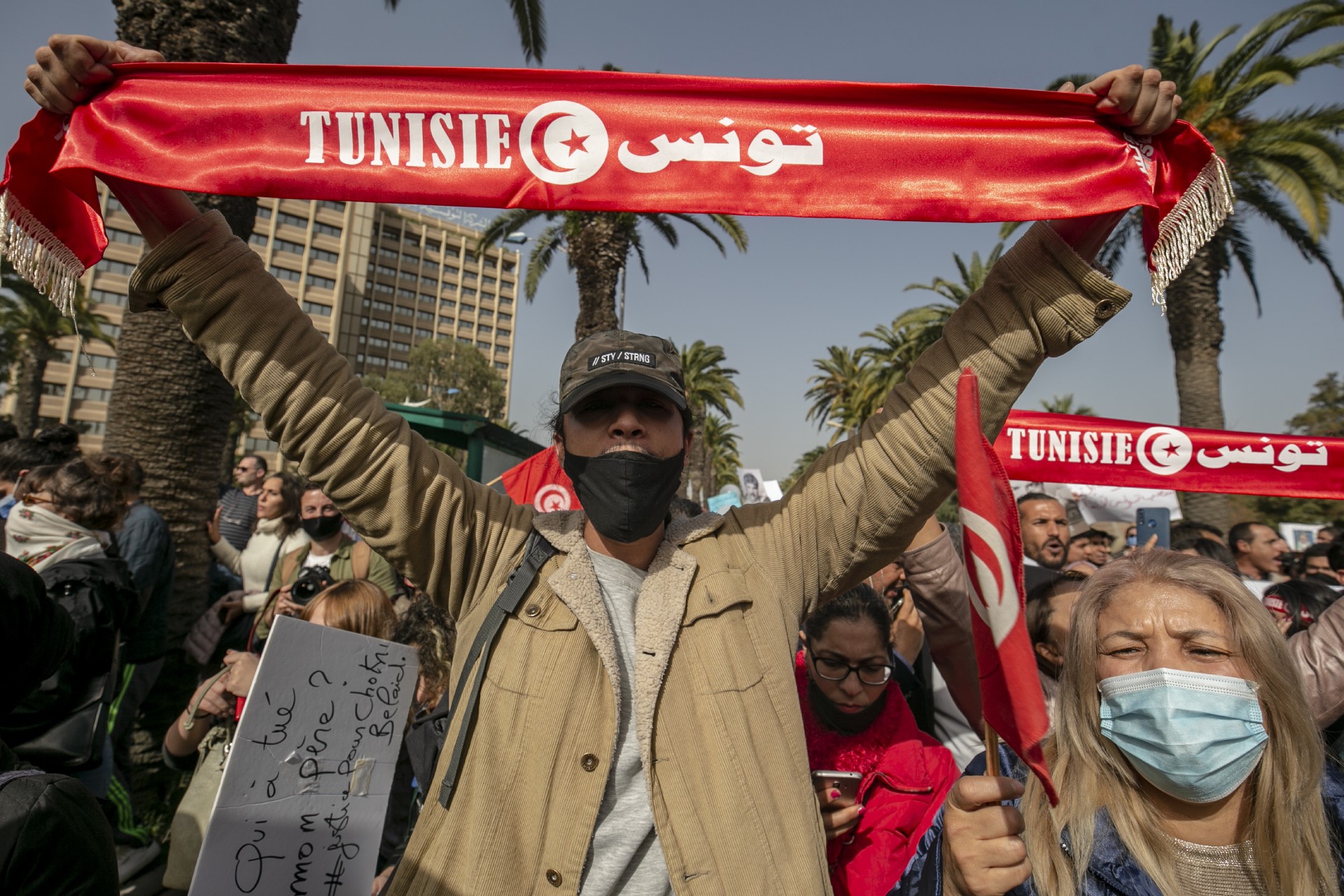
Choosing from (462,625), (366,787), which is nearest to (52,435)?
(366,787)

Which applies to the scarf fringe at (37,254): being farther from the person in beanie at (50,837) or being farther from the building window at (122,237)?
the building window at (122,237)

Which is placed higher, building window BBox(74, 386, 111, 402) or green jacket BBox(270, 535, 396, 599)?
building window BBox(74, 386, 111, 402)

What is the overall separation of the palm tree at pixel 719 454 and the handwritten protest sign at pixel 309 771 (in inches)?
1443

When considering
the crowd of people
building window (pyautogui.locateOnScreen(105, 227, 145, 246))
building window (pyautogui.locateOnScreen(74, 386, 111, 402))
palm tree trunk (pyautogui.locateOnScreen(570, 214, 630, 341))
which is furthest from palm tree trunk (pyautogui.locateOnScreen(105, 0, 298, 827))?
building window (pyautogui.locateOnScreen(74, 386, 111, 402))

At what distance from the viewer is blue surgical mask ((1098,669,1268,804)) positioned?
1688mm

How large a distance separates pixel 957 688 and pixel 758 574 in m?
1.31

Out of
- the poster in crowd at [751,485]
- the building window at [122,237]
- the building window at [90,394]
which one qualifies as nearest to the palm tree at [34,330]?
the poster in crowd at [751,485]

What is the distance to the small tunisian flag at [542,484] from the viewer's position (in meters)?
5.83

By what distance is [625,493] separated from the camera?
179 cm

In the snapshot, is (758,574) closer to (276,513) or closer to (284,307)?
(284,307)

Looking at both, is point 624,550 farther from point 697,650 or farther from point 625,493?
point 697,650

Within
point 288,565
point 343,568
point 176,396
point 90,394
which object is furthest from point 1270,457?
point 90,394

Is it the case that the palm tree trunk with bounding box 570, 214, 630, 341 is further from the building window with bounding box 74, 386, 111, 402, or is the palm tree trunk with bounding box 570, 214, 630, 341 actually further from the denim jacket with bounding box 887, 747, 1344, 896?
the building window with bounding box 74, 386, 111, 402

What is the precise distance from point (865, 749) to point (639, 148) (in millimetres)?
2004
